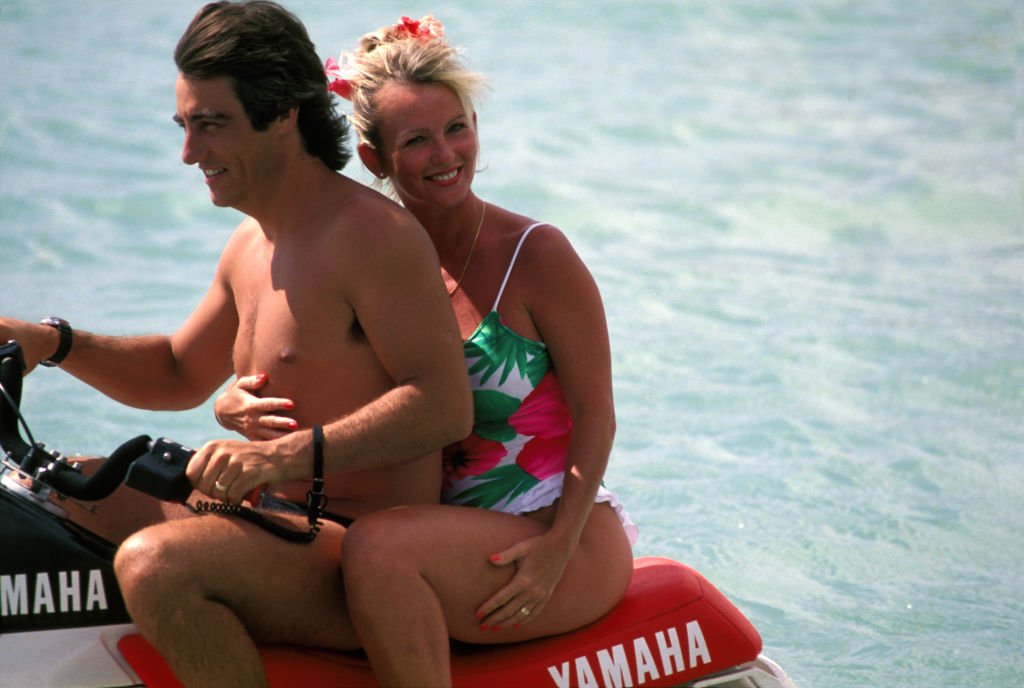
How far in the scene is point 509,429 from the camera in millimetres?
2855

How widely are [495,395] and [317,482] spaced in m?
0.49

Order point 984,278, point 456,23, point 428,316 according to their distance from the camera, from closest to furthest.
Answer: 1. point 428,316
2. point 984,278
3. point 456,23

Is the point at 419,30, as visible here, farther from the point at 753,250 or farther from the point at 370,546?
the point at 753,250

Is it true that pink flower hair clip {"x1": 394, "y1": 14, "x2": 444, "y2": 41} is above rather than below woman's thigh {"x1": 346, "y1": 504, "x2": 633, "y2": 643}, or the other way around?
above

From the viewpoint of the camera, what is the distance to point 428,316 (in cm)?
251

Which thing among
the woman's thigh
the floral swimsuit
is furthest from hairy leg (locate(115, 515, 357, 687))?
the floral swimsuit

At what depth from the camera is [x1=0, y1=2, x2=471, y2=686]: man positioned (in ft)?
7.72

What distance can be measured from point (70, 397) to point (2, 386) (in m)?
4.16

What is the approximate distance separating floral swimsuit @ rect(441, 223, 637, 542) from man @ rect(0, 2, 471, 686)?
146 millimetres

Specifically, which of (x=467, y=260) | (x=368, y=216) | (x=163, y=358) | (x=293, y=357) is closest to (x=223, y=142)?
(x=368, y=216)

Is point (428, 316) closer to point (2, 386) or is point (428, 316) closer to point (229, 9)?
point (229, 9)

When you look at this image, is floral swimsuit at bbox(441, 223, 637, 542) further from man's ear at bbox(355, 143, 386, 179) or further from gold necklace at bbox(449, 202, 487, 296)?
man's ear at bbox(355, 143, 386, 179)

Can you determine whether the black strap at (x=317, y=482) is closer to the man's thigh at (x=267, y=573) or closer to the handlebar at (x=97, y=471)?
the man's thigh at (x=267, y=573)

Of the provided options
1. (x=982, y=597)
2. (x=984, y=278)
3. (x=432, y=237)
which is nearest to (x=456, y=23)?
(x=984, y=278)
